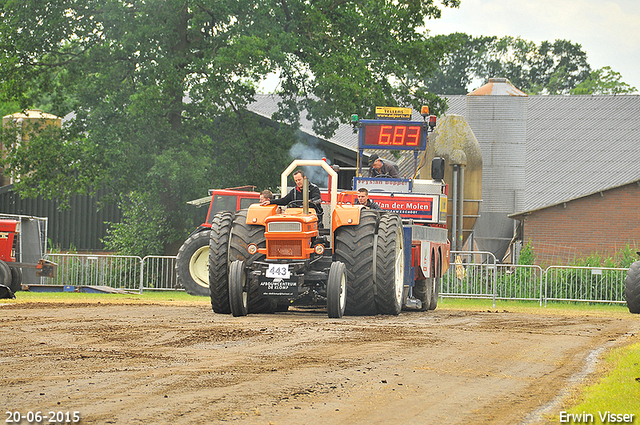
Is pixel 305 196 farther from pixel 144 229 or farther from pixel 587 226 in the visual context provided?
pixel 587 226

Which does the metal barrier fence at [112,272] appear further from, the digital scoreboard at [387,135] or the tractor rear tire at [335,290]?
the tractor rear tire at [335,290]

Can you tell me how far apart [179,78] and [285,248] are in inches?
568

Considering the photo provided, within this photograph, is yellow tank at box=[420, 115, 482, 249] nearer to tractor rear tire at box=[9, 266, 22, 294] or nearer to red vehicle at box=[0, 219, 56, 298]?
red vehicle at box=[0, 219, 56, 298]

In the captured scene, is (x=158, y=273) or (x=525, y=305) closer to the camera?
(x=525, y=305)

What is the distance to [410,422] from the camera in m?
5.64

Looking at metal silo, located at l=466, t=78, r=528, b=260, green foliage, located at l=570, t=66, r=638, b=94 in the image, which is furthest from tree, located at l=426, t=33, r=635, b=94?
metal silo, located at l=466, t=78, r=528, b=260

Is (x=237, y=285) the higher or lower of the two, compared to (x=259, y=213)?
lower

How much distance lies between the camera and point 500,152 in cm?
3516

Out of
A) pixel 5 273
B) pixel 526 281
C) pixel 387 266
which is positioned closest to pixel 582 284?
pixel 526 281

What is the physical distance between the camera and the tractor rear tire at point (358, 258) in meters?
13.4

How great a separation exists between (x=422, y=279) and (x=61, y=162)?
14585mm

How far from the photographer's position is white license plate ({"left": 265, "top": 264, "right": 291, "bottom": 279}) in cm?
1271

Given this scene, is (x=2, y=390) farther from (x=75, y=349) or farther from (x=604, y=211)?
(x=604, y=211)

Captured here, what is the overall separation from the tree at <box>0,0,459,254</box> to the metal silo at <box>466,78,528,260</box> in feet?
24.6
